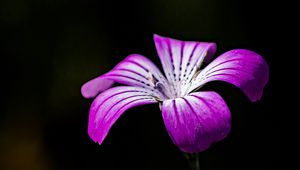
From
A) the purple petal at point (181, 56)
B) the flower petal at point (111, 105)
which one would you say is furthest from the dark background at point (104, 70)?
the flower petal at point (111, 105)

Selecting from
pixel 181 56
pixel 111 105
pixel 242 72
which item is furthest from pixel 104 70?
pixel 242 72

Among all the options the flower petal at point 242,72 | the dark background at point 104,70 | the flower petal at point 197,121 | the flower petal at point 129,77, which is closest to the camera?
the flower petal at point 197,121

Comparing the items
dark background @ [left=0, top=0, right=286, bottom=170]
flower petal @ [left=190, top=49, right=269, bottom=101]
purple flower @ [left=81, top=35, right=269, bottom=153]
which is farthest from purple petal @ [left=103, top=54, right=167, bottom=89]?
dark background @ [left=0, top=0, right=286, bottom=170]

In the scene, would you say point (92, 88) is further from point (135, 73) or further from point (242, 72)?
point (242, 72)

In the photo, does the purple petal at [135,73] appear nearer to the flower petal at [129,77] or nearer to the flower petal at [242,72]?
the flower petal at [129,77]

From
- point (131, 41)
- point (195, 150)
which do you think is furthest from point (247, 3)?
point (195, 150)

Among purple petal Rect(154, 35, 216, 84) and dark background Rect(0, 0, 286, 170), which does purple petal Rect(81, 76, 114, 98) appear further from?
dark background Rect(0, 0, 286, 170)
